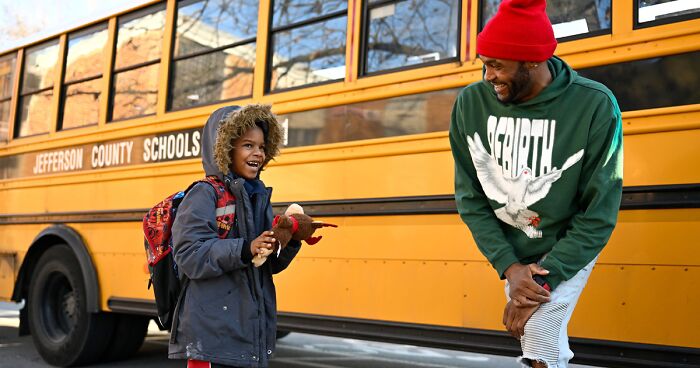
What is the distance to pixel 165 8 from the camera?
190 inches

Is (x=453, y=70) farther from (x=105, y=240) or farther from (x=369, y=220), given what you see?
(x=105, y=240)

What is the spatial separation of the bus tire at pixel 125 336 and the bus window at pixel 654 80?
3.67 m

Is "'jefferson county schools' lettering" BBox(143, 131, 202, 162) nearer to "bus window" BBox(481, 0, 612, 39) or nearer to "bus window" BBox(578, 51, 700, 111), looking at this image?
"bus window" BBox(481, 0, 612, 39)

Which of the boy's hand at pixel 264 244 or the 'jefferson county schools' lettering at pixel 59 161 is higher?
the 'jefferson county schools' lettering at pixel 59 161

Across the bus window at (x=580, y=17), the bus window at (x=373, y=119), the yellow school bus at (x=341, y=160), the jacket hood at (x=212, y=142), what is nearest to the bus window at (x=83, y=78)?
the yellow school bus at (x=341, y=160)

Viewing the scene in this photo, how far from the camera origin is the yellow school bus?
2.70m

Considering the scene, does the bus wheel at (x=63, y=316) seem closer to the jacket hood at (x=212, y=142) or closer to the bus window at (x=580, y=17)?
the jacket hood at (x=212, y=142)

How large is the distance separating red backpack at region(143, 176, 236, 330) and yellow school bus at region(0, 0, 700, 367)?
120 centimetres

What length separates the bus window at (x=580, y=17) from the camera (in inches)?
116

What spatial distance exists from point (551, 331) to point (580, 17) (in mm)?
1601

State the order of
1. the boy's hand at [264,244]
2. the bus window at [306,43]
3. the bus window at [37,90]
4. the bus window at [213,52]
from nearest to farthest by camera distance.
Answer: the boy's hand at [264,244]
the bus window at [306,43]
the bus window at [213,52]
the bus window at [37,90]

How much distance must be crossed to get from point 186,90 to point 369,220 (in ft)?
5.52

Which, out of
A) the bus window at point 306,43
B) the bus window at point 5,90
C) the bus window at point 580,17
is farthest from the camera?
the bus window at point 5,90

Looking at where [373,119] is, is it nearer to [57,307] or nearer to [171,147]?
[171,147]
